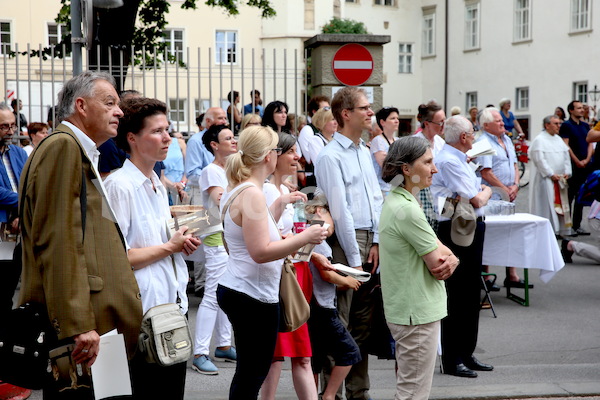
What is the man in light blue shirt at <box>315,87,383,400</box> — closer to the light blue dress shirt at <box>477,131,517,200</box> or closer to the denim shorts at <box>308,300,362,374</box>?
the denim shorts at <box>308,300,362,374</box>

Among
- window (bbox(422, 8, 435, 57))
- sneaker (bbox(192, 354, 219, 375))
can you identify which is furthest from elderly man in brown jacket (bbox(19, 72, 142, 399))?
window (bbox(422, 8, 435, 57))

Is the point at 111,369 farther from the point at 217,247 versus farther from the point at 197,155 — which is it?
the point at 197,155

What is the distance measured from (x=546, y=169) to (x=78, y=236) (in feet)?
34.8

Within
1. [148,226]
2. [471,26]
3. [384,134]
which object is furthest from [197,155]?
[471,26]

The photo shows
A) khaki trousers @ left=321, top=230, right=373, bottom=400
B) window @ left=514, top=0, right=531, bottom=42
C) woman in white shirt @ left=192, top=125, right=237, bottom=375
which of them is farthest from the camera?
window @ left=514, top=0, right=531, bottom=42

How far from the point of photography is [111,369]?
334cm

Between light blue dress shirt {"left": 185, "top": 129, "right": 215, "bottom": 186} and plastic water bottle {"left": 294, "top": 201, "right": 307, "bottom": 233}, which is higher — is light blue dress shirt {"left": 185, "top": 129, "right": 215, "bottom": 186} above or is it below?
above

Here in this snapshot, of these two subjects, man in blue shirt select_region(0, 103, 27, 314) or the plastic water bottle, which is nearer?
the plastic water bottle

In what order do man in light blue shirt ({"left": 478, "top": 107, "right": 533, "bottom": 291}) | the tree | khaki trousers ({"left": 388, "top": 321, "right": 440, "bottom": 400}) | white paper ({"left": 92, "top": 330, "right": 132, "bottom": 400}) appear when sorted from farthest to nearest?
the tree
man in light blue shirt ({"left": 478, "top": 107, "right": 533, "bottom": 291})
khaki trousers ({"left": 388, "top": 321, "right": 440, "bottom": 400})
white paper ({"left": 92, "top": 330, "right": 132, "bottom": 400})

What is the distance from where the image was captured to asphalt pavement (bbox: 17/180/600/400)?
575cm

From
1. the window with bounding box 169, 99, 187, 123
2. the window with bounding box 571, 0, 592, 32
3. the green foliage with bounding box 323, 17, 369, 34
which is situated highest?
the green foliage with bounding box 323, 17, 369, 34

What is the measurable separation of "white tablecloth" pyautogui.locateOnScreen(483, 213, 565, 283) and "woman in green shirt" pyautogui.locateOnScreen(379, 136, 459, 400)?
3.84 metres

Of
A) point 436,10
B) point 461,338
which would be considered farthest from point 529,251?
point 436,10

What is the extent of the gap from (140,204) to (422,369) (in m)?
1.79
